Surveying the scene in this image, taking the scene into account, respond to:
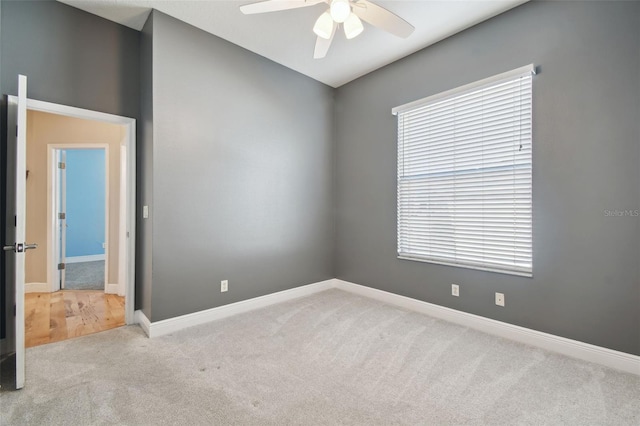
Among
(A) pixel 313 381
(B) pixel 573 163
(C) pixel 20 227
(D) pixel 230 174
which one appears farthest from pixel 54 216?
(B) pixel 573 163

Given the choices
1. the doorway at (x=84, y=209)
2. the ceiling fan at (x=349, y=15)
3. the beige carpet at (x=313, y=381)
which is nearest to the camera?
the beige carpet at (x=313, y=381)

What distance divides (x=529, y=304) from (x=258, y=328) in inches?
96.8

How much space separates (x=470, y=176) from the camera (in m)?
2.83

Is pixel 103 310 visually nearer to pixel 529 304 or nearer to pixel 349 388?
pixel 349 388

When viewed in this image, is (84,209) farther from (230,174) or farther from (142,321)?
(230,174)

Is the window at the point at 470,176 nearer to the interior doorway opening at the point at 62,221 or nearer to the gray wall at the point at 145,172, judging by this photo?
the gray wall at the point at 145,172

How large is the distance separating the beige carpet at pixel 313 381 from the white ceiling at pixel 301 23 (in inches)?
116

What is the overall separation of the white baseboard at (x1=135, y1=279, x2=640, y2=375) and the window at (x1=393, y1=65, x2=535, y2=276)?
20.3 inches

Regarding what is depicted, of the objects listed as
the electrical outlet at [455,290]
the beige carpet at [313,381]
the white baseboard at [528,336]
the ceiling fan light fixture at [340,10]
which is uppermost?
the ceiling fan light fixture at [340,10]

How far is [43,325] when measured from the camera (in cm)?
280

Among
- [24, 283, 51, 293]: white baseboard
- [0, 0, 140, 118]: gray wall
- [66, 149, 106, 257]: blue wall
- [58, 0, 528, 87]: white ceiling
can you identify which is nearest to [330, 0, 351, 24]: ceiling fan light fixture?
[58, 0, 528, 87]: white ceiling

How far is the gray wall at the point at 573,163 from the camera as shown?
2.03 m

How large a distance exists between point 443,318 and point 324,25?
9.60 feet

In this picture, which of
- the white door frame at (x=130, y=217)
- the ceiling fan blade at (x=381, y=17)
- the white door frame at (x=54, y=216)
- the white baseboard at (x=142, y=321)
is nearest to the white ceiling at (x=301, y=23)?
the ceiling fan blade at (x=381, y=17)
